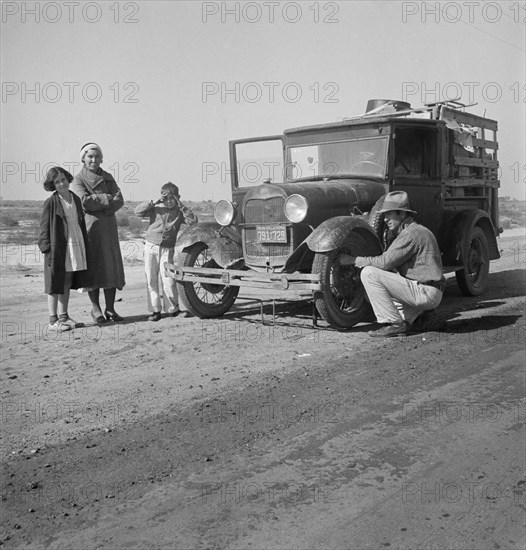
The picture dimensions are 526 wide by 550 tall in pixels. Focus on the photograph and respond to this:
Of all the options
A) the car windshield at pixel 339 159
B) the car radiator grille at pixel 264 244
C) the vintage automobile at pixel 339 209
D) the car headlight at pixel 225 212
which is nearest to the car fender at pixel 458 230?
the vintage automobile at pixel 339 209

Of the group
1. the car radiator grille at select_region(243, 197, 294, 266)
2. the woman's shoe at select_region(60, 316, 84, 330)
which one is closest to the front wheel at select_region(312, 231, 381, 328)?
the car radiator grille at select_region(243, 197, 294, 266)

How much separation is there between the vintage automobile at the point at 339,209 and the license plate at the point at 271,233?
0.01 m

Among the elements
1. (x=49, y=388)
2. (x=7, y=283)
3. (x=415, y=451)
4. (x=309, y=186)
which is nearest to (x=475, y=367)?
(x=415, y=451)

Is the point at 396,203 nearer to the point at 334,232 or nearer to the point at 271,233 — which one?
the point at 334,232

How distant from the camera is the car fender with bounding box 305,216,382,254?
715cm

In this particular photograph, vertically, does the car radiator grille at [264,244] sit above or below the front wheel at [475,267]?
above

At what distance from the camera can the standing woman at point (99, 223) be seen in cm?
802

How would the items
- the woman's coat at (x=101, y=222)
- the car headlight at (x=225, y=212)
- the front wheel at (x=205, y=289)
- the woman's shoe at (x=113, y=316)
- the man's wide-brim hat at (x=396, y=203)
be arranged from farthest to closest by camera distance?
1. the car headlight at (x=225, y=212)
2. the front wheel at (x=205, y=289)
3. the woman's shoe at (x=113, y=316)
4. the woman's coat at (x=101, y=222)
5. the man's wide-brim hat at (x=396, y=203)

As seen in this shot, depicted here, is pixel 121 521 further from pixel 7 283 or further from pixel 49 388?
pixel 7 283

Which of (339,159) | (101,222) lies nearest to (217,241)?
(101,222)

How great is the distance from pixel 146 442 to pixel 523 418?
2.52 metres

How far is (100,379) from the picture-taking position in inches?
222

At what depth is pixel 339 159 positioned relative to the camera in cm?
899

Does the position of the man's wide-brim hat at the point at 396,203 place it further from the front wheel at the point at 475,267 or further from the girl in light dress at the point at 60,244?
the girl in light dress at the point at 60,244
